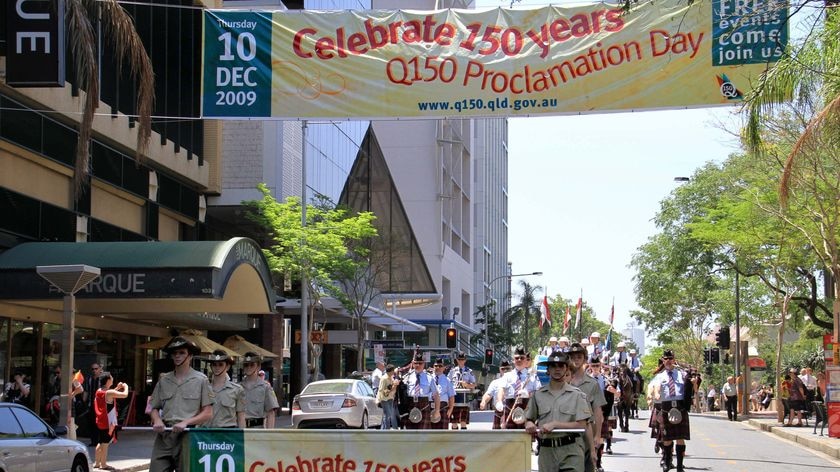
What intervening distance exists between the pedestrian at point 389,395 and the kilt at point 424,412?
8.00 ft

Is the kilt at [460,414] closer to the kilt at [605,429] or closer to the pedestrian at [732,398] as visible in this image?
the kilt at [605,429]

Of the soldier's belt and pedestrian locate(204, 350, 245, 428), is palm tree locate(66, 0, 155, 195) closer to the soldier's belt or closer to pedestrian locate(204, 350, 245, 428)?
pedestrian locate(204, 350, 245, 428)

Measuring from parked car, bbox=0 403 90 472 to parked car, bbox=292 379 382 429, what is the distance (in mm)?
11254

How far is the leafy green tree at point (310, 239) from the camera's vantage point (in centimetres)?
3944

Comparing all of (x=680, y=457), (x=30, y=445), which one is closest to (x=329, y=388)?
(x=680, y=457)

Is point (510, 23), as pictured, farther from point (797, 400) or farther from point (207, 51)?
point (797, 400)

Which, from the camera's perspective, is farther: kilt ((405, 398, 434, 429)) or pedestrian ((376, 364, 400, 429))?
pedestrian ((376, 364, 400, 429))

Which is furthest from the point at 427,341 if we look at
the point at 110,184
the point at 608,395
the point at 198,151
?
the point at 608,395

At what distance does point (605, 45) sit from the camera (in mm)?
15922

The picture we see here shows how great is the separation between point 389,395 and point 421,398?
3339mm

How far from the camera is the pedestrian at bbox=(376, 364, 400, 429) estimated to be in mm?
24781

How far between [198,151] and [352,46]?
22972 millimetres

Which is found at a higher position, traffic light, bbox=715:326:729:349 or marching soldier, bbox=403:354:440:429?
traffic light, bbox=715:326:729:349

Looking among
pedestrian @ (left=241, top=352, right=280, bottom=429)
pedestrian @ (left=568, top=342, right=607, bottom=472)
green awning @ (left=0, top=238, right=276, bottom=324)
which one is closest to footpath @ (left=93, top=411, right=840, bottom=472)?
green awning @ (left=0, top=238, right=276, bottom=324)
